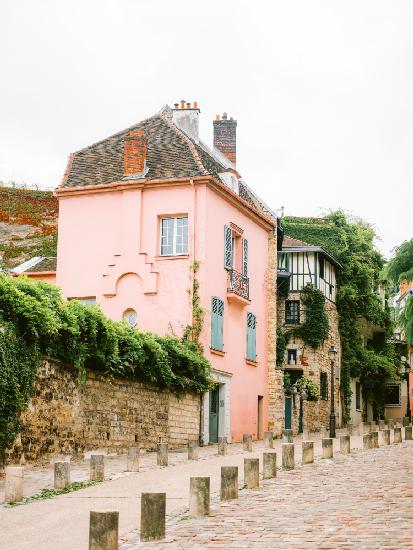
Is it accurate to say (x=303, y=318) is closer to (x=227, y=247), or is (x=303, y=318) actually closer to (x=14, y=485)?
(x=227, y=247)

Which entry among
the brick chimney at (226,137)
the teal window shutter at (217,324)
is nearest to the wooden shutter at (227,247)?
the teal window shutter at (217,324)

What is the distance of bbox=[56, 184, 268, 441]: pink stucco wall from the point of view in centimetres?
2886

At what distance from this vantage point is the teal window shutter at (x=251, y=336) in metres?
32.0

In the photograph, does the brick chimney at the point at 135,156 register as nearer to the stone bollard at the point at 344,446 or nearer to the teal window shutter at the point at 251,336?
the teal window shutter at the point at 251,336

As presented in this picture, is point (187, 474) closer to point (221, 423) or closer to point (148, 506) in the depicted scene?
point (148, 506)

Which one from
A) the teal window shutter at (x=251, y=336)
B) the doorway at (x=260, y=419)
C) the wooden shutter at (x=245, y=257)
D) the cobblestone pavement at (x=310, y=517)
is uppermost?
the wooden shutter at (x=245, y=257)

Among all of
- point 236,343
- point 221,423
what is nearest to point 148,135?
point 236,343

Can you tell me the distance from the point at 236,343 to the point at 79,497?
58.4 ft

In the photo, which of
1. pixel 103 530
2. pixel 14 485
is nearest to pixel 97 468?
pixel 14 485

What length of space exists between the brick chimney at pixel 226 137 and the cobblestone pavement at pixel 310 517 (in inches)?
932

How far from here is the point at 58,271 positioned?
101 ft

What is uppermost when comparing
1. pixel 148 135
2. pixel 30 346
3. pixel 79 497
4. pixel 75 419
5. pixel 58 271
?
pixel 148 135

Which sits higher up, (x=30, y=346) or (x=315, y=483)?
(x=30, y=346)

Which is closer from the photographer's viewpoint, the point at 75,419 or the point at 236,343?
the point at 75,419
